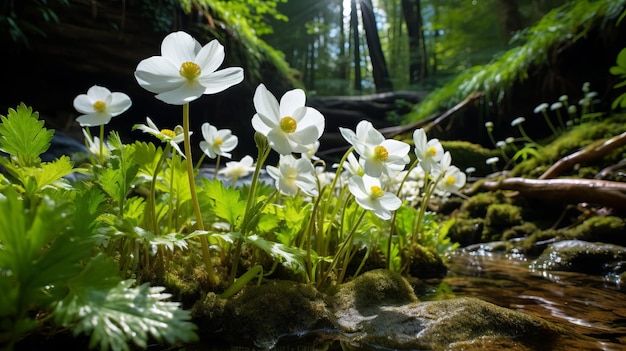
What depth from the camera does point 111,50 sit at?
17.5 feet

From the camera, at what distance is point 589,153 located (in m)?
3.57

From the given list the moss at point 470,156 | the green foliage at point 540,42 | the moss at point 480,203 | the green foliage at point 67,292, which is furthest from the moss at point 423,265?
the green foliage at point 540,42

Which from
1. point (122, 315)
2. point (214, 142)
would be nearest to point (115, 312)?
point (122, 315)

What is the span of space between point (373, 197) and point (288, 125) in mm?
384

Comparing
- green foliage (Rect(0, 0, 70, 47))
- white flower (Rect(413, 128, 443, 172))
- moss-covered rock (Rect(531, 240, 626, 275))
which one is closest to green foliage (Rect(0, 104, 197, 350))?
white flower (Rect(413, 128, 443, 172))

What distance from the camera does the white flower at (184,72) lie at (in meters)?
0.97

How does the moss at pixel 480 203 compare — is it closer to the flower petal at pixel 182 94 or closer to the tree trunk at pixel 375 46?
the flower petal at pixel 182 94

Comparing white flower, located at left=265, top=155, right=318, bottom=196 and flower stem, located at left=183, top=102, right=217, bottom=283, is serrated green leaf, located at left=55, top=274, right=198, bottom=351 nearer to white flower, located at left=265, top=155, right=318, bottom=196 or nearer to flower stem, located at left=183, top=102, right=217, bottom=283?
flower stem, located at left=183, top=102, right=217, bottom=283

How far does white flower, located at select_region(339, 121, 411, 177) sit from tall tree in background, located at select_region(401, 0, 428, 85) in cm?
1385

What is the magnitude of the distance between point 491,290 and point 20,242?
183 cm

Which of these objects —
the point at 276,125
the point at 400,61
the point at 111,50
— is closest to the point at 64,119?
the point at 111,50

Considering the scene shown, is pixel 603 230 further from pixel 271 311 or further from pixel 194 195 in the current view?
pixel 194 195

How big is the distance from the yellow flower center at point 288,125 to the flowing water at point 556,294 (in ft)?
3.26

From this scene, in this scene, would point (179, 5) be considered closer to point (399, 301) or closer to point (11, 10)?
point (11, 10)
